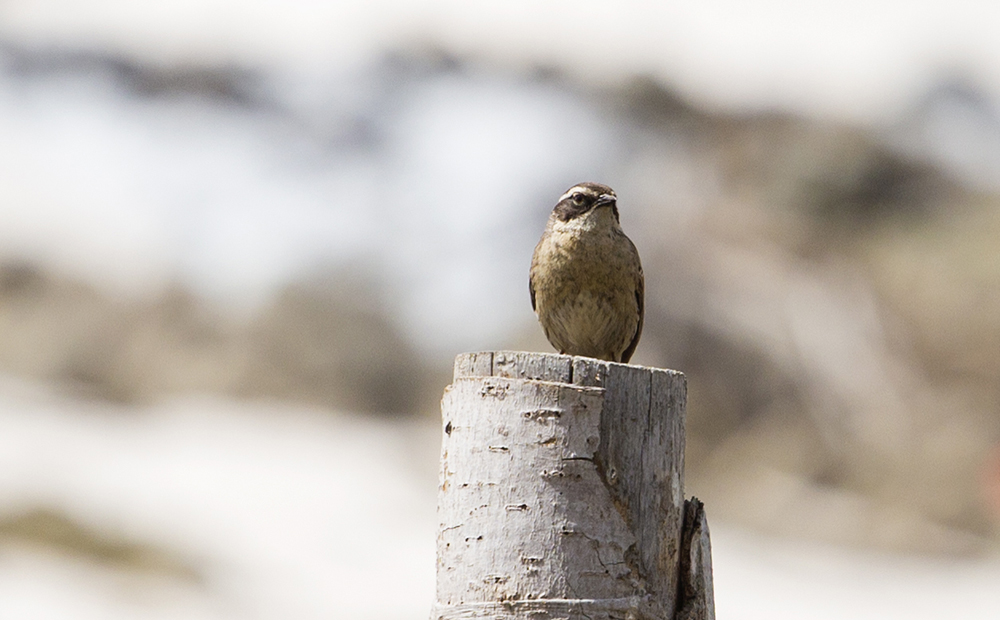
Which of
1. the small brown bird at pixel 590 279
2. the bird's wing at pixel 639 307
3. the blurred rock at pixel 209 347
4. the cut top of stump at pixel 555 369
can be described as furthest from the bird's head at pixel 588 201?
the blurred rock at pixel 209 347

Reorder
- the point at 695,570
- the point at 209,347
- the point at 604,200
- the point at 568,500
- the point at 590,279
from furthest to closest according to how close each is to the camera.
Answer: the point at 209,347 < the point at 604,200 < the point at 590,279 < the point at 695,570 < the point at 568,500

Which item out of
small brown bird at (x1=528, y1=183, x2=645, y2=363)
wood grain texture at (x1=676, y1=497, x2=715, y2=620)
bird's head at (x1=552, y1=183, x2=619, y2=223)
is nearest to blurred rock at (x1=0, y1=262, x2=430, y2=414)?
small brown bird at (x1=528, y1=183, x2=645, y2=363)

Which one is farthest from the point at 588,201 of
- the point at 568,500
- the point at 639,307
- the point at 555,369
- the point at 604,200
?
the point at 568,500

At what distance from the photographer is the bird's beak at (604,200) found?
238 inches

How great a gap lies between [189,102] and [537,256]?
89.6ft

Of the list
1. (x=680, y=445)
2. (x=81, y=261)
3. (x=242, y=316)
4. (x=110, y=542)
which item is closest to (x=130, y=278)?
(x=81, y=261)

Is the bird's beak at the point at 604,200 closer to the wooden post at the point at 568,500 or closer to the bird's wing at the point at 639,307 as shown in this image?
the bird's wing at the point at 639,307

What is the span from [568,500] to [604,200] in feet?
10.3

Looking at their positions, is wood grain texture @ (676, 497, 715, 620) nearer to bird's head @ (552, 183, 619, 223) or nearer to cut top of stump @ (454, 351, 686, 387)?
cut top of stump @ (454, 351, 686, 387)

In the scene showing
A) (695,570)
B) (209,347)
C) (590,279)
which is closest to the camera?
(695,570)

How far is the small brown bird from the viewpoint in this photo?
19.5ft

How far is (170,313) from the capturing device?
23156 mm

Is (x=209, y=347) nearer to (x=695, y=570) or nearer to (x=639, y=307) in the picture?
(x=639, y=307)

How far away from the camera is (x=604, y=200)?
19.9 feet
